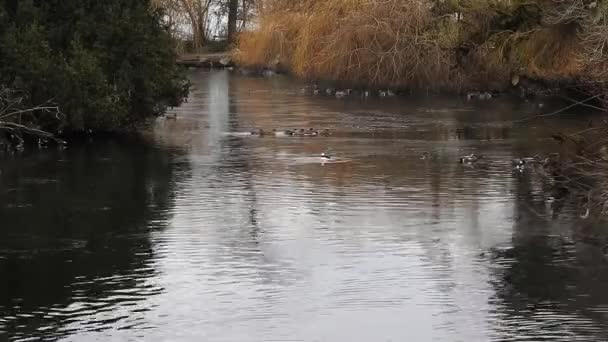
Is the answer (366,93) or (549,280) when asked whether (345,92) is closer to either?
(366,93)

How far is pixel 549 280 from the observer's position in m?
11.6

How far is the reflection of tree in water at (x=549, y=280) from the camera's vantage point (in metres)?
10.2

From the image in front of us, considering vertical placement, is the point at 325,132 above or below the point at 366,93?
below

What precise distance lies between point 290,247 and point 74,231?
→ 2.99m

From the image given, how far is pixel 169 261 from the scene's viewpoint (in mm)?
12328

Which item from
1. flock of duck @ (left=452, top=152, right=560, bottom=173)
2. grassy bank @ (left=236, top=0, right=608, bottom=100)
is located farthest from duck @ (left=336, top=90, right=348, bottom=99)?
flock of duck @ (left=452, top=152, right=560, bottom=173)

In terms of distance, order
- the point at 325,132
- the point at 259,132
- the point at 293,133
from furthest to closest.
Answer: the point at 325,132 → the point at 259,132 → the point at 293,133

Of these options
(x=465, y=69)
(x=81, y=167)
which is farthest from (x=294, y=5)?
(x=81, y=167)

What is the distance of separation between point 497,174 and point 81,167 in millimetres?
7493

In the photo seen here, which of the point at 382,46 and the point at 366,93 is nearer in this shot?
the point at 382,46

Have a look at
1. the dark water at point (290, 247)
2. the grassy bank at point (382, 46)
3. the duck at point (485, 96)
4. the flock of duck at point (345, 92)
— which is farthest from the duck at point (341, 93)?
the dark water at point (290, 247)

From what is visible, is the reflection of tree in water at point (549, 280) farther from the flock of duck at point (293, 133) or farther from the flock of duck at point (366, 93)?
the flock of duck at point (366, 93)

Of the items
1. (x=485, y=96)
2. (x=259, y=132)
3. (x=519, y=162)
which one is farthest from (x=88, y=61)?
(x=485, y=96)

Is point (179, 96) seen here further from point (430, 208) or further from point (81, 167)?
point (430, 208)
